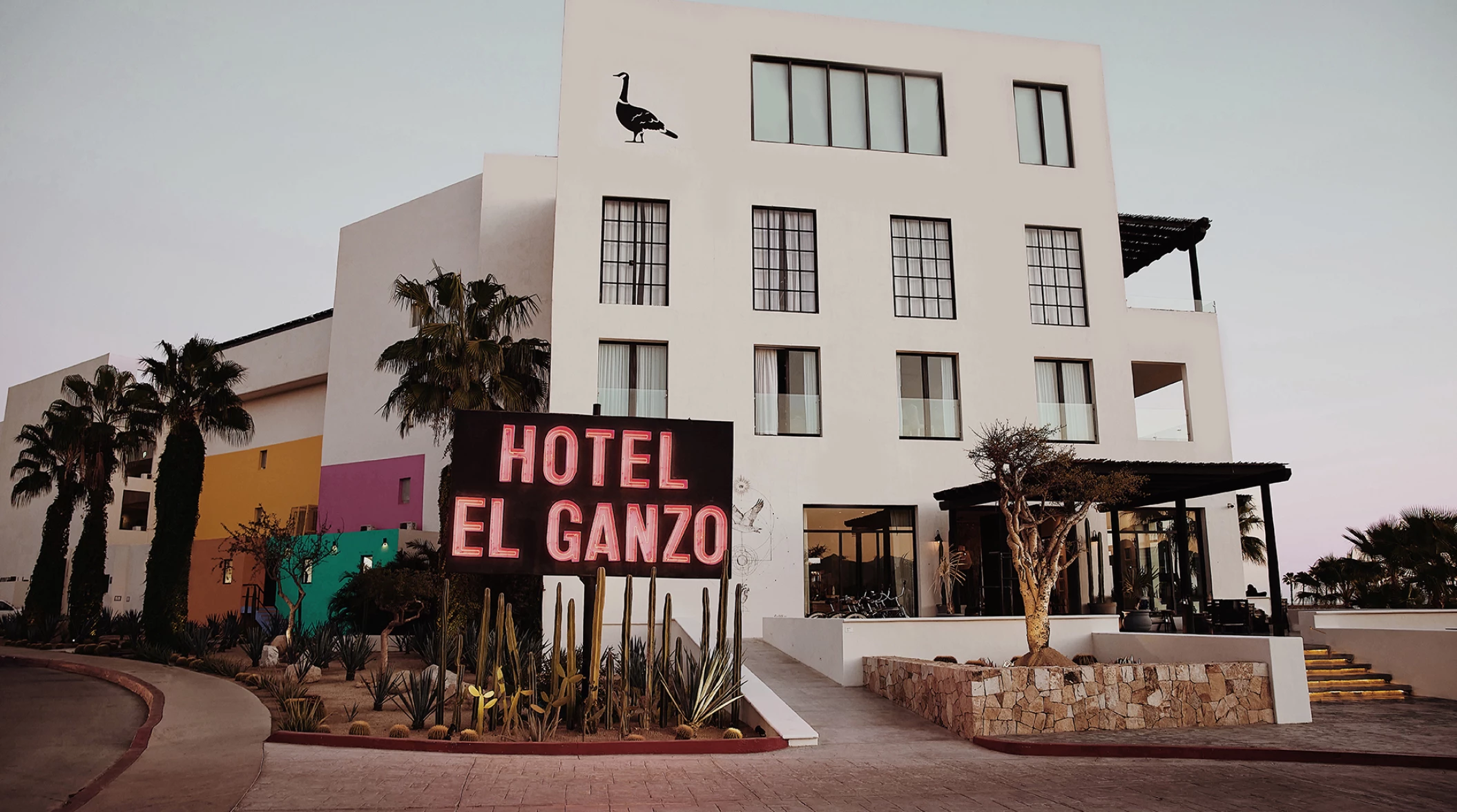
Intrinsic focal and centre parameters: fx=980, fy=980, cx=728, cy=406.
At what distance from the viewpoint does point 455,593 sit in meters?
21.5

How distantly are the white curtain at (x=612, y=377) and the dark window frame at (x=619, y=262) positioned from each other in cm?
110

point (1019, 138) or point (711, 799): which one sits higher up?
point (1019, 138)

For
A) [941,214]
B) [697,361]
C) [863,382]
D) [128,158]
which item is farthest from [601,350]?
[128,158]

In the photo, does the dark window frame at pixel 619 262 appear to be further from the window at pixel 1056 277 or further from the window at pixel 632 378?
the window at pixel 1056 277

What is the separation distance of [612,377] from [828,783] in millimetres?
14355

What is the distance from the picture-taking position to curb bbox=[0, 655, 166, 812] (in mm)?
9047

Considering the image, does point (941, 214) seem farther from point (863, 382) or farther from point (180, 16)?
point (180, 16)

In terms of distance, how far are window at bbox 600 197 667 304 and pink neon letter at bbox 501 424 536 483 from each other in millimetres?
11163

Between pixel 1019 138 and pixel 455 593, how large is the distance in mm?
18313

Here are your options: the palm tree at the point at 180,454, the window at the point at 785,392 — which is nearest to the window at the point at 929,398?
the window at the point at 785,392

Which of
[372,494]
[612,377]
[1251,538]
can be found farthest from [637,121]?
[1251,538]

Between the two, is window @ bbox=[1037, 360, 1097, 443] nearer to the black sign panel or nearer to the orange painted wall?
the black sign panel

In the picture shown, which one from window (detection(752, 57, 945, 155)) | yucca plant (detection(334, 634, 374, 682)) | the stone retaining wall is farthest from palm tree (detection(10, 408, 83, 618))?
the stone retaining wall

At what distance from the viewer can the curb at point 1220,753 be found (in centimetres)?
1072
